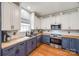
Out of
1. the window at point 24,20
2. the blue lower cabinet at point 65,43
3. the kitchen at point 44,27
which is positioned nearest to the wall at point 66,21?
the kitchen at point 44,27

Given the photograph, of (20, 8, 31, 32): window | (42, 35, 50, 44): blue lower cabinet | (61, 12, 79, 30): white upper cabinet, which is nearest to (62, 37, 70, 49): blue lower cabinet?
(61, 12, 79, 30): white upper cabinet

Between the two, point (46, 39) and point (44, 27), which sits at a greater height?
point (44, 27)

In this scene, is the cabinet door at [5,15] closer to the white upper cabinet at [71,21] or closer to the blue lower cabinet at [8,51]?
the blue lower cabinet at [8,51]

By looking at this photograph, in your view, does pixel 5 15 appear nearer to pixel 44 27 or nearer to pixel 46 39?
pixel 46 39

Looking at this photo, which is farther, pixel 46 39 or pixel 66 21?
pixel 46 39

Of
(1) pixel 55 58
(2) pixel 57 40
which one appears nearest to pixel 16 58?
(1) pixel 55 58

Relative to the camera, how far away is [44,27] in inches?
249

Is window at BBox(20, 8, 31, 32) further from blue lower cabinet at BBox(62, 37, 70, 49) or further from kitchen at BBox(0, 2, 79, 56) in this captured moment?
blue lower cabinet at BBox(62, 37, 70, 49)

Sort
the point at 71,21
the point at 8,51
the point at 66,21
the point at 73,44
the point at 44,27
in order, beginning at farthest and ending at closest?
the point at 44,27 → the point at 66,21 → the point at 71,21 → the point at 73,44 → the point at 8,51

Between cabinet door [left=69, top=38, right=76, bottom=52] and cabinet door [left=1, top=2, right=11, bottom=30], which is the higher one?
cabinet door [left=1, top=2, right=11, bottom=30]

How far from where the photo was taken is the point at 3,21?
6.81ft

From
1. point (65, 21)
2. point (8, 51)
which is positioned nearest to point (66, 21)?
point (65, 21)

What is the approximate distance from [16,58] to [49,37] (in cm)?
464

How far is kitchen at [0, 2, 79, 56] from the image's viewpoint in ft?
9.45
